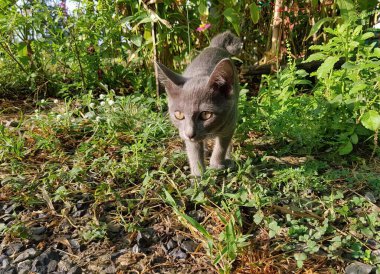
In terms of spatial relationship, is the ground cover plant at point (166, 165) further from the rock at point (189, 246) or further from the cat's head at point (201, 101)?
the cat's head at point (201, 101)

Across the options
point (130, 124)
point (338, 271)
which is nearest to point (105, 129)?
point (130, 124)

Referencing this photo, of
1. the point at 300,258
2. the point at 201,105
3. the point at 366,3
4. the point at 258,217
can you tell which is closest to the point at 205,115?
the point at 201,105

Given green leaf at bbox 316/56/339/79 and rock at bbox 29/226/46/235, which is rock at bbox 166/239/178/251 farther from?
green leaf at bbox 316/56/339/79

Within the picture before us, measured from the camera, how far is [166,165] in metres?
2.28

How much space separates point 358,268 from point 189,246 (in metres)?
0.72

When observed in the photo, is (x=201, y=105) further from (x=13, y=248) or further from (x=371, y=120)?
(x=13, y=248)

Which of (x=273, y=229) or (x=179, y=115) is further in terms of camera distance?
(x=179, y=115)

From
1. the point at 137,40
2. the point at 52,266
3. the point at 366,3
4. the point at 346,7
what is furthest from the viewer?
the point at 137,40

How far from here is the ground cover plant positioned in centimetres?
155

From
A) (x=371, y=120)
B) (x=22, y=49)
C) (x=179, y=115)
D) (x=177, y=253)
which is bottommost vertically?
(x=177, y=253)

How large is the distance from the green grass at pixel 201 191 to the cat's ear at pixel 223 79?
46 centimetres

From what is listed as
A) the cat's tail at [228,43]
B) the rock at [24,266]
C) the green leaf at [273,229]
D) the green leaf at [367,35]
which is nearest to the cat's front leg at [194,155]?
the green leaf at [273,229]

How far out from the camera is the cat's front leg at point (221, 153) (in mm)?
2243

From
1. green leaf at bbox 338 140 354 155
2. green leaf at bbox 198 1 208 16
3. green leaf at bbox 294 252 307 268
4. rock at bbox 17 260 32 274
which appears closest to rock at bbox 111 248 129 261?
rock at bbox 17 260 32 274
